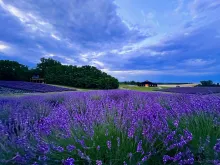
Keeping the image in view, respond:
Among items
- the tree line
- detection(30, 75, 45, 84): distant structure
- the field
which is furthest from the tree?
the field

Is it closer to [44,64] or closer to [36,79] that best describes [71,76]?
[36,79]

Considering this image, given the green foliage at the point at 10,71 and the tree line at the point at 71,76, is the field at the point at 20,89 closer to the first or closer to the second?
the tree line at the point at 71,76

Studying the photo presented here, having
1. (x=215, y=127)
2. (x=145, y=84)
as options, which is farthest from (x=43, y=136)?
(x=145, y=84)

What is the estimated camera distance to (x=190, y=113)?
6.63ft

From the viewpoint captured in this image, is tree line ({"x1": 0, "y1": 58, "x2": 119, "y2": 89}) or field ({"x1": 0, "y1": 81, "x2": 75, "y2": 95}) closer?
field ({"x1": 0, "y1": 81, "x2": 75, "y2": 95})

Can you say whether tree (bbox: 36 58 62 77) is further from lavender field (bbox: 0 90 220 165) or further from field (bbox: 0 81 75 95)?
lavender field (bbox: 0 90 220 165)

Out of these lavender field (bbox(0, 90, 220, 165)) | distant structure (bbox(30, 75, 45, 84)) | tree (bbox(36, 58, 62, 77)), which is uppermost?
tree (bbox(36, 58, 62, 77))

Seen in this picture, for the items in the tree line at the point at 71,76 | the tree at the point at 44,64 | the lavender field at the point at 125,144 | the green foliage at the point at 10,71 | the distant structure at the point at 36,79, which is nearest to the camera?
the lavender field at the point at 125,144

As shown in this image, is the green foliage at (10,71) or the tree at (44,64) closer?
the green foliage at (10,71)

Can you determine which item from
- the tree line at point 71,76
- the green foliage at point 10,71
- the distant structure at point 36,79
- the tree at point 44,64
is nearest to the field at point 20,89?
the tree line at point 71,76

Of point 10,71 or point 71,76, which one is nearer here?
point 10,71

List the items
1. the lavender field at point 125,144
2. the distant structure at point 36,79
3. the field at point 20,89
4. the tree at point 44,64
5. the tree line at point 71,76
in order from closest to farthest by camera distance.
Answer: the lavender field at point 125,144 < the field at point 20,89 < the tree line at point 71,76 < the distant structure at point 36,79 < the tree at point 44,64

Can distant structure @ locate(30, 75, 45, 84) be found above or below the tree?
below

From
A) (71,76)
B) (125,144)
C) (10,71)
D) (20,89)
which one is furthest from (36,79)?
(125,144)
